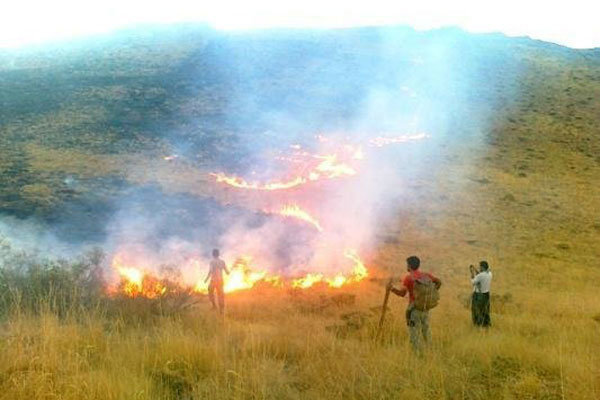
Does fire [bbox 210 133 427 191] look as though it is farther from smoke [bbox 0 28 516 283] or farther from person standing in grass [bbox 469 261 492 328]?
person standing in grass [bbox 469 261 492 328]

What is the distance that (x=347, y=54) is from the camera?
6084 cm

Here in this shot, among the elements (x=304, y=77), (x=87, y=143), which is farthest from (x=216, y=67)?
(x=87, y=143)

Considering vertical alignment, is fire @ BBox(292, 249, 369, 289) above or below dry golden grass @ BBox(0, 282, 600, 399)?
below

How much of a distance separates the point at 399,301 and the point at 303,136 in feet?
86.5

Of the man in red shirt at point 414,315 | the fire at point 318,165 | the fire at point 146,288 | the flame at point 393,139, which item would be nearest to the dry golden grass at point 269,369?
the man in red shirt at point 414,315

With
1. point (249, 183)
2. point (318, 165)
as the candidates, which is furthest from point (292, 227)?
point (318, 165)

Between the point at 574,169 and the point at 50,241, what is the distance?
35235 mm

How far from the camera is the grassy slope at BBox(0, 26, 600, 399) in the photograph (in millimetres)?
5840

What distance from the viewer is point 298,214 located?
30.2 meters

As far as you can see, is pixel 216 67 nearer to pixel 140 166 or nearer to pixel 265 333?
pixel 140 166

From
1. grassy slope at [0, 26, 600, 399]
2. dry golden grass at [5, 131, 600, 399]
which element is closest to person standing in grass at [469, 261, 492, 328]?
dry golden grass at [5, 131, 600, 399]

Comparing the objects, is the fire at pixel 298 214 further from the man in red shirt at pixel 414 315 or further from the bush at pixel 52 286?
the man in red shirt at pixel 414 315

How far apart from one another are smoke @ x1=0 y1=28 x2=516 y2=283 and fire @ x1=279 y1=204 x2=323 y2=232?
0.42 m

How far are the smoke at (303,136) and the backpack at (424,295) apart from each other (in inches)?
428
